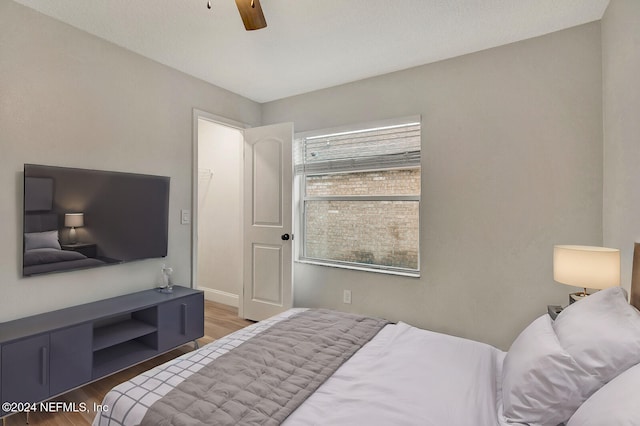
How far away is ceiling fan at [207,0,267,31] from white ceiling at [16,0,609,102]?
18.8 inches

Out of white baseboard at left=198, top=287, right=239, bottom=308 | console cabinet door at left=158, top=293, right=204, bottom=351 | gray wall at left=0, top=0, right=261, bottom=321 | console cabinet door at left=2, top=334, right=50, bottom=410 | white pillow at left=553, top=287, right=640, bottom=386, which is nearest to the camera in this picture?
white pillow at left=553, top=287, right=640, bottom=386

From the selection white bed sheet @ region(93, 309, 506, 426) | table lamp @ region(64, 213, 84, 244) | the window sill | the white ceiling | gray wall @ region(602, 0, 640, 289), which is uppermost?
the white ceiling

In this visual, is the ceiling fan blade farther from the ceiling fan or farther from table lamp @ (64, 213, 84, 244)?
table lamp @ (64, 213, 84, 244)

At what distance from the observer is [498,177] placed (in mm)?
2613

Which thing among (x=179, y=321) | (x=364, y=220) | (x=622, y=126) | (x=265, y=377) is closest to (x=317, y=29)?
(x=364, y=220)

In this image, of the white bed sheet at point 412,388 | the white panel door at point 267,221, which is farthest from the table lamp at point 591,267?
the white panel door at point 267,221

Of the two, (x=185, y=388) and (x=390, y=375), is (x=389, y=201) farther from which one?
(x=185, y=388)

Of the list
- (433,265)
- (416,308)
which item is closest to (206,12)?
(433,265)

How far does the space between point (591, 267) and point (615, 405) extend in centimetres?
119

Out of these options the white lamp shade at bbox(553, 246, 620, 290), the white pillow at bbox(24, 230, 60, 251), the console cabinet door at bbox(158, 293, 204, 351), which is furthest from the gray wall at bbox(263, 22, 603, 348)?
the white pillow at bbox(24, 230, 60, 251)

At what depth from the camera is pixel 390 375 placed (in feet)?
4.29

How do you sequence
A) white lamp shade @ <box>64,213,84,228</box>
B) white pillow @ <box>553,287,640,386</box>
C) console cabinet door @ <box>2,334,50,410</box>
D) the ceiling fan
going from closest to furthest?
white pillow @ <box>553,287,640,386</box>
the ceiling fan
console cabinet door @ <box>2,334,50,410</box>
white lamp shade @ <box>64,213,84,228</box>

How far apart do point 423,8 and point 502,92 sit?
1.00m

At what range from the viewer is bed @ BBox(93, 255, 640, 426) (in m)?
0.98
